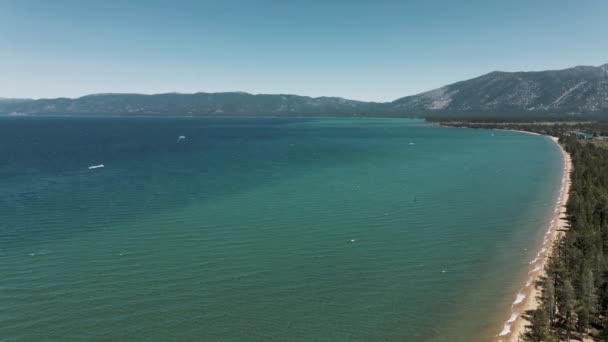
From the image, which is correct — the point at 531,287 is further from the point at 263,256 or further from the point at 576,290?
the point at 263,256

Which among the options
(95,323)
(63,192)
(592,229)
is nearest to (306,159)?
(63,192)

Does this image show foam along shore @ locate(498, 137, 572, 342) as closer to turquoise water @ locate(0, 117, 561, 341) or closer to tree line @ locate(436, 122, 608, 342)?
tree line @ locate(436, 122, 608, 342)

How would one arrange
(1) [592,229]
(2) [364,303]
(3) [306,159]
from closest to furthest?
(2) [364,303] < (1) [592,229] < (3) [306,159]

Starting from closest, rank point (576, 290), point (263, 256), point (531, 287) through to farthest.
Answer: point (576, 290), point (531, 287), point (263, 256)

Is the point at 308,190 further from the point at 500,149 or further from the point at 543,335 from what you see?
the point at 500,149

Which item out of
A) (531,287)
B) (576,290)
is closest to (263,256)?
(531,287)

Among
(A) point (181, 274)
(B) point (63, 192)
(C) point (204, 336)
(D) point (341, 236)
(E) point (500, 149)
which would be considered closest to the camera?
(C) point (204, 336)
